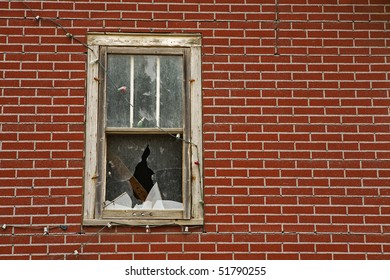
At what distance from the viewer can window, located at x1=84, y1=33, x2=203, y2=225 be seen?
5.79 metres

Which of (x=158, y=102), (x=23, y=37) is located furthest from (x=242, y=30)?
(x=23, y=37)

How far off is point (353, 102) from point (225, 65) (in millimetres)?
1261

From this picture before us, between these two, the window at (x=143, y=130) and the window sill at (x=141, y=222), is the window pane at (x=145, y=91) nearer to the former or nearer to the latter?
the window at (x=143, y=130)

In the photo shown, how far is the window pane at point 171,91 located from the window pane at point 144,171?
0.57 ft

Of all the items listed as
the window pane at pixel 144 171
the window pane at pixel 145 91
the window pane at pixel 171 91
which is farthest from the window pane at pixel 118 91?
the window pane at pixel 171 91

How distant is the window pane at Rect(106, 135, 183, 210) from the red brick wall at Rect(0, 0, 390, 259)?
281 mm

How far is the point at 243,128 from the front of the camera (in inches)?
234

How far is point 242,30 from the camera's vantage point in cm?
616

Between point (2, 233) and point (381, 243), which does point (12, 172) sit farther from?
point (381, 243)

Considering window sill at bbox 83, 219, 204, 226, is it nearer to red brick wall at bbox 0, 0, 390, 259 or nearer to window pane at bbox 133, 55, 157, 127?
red brick wall at bbox 0, 0, 390, 259

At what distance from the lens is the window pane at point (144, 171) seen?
5.86m

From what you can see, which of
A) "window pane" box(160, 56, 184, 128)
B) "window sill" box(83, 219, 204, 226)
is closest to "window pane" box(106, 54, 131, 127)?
"window pane" box(160, 56, 184, 128)

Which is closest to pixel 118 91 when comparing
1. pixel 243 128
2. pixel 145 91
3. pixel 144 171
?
pixel 145 91

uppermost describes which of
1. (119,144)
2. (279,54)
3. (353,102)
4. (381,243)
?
(279,54)
